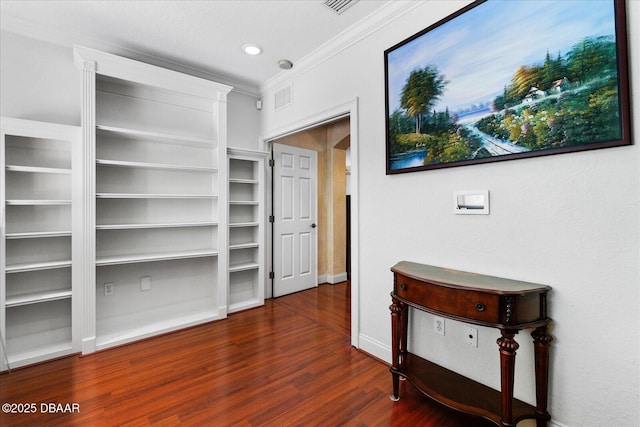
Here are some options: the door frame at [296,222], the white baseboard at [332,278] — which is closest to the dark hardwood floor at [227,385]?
the door frame at [296,222]

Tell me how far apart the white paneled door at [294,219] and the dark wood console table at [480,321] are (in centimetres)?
241

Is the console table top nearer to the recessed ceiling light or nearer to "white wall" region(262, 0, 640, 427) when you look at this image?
"white wall" region(262, 0, 640, 427)

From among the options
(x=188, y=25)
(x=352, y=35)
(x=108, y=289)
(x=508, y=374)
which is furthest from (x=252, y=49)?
(x=508, y=374)

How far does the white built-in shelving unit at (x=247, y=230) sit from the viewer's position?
3668 millimetres

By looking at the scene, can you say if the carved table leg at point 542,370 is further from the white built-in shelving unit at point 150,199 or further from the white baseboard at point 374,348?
the white built-in shelving unit at point 150,199

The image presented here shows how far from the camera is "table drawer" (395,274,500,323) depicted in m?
1.44

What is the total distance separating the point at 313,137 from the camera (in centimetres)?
460

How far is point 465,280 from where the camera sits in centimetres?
163

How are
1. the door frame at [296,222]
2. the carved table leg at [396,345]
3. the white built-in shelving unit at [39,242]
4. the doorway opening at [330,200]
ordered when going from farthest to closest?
the doorway opening at [330,200] < the door frame at [296,222] < the white built-in shelving unit at [39,242] < the carved table leg at [396,345]

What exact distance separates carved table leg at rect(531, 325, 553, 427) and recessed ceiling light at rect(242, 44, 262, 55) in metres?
3.20

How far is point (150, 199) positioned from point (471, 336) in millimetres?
3170

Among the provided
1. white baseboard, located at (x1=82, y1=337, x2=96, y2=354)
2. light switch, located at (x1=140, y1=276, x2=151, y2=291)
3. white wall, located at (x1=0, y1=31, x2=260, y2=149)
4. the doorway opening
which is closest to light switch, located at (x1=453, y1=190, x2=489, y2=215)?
the doorway opening

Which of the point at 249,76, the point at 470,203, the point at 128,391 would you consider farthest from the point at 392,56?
the point at 128,391

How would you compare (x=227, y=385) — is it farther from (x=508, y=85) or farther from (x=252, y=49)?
(x=252, y=49)
